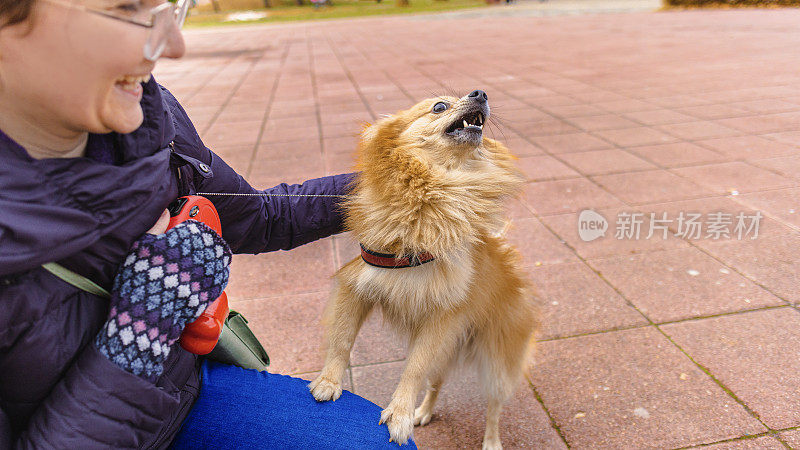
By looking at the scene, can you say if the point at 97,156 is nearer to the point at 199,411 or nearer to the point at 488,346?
the point at 199,411

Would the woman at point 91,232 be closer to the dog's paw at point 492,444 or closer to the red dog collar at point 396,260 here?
the red dog collar at point 396,260

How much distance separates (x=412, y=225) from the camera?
6.12 ft

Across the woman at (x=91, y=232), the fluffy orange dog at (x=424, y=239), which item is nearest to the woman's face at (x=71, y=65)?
the woman at (x=91, y=232)

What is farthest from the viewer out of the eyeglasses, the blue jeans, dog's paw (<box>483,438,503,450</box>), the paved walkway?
the paved walkway

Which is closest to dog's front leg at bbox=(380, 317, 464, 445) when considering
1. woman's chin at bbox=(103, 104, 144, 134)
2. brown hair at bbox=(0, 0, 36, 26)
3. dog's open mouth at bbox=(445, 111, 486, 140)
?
dog's open mouth at bbox=(445, 111, 486, 140)

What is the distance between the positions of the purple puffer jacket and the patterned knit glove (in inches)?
1.5

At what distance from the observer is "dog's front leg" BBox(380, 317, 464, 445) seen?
1.87m

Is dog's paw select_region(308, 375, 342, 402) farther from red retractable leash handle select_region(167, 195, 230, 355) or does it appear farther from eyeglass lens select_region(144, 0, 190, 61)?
eyeglass lens select_region(144, 0, 190, 61)

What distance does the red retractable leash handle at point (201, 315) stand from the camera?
1410 mm

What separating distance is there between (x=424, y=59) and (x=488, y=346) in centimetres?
1152

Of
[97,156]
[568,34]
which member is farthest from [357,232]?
[568,34]

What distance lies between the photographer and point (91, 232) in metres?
1.19

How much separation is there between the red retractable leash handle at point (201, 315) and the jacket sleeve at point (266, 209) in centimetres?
28

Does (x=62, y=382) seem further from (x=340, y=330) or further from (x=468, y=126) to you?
(x=468, y=126)
